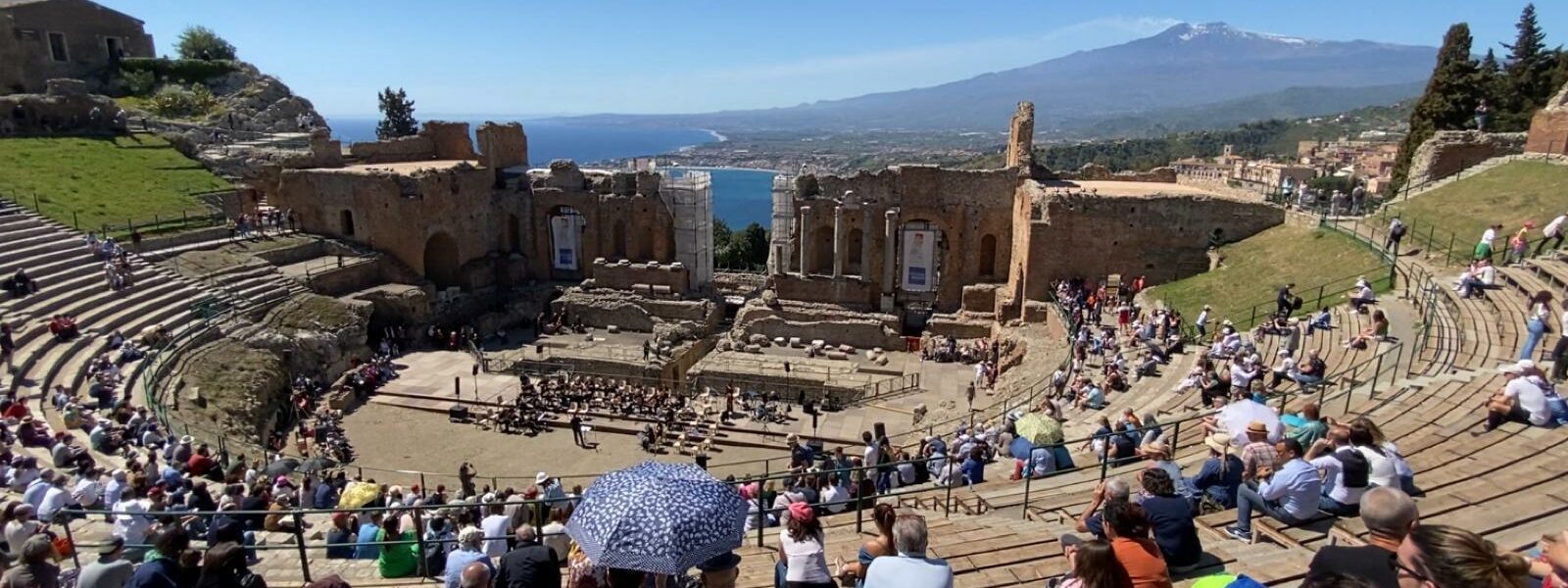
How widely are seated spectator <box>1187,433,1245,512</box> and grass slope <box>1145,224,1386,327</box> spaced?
14.8 metres

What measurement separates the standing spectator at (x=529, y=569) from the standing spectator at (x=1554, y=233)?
22.6m

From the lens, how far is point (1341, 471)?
8078 mm

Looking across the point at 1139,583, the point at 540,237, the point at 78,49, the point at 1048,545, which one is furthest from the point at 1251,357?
the point at 78,49

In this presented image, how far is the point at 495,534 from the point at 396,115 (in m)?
53.9

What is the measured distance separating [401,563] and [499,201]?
1176 inches

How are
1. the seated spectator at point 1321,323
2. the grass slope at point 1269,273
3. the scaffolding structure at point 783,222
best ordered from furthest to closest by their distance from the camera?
1. the scaffolding structure at point 783,222
2. the grass slope at point 1269,273
3. the seated spectator at point 1321,323

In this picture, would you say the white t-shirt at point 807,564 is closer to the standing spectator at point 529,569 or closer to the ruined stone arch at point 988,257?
the standing spectator at point 529,569

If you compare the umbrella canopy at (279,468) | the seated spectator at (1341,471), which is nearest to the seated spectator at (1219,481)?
the seated spectator at (1341,471)

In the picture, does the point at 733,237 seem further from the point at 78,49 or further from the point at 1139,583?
the point at 1139,583

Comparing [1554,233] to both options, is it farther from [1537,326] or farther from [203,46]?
[203,46]

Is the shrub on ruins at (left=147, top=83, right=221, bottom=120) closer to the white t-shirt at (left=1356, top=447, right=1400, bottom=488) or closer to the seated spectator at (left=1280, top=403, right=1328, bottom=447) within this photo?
the seated spectator at (left=1280, top=403, right=1328, bottom=447)

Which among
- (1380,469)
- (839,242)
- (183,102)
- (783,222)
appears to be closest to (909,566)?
(1380,469)

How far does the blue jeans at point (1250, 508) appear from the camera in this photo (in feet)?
26.8

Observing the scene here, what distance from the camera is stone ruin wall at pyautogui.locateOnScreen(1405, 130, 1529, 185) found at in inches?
1157
